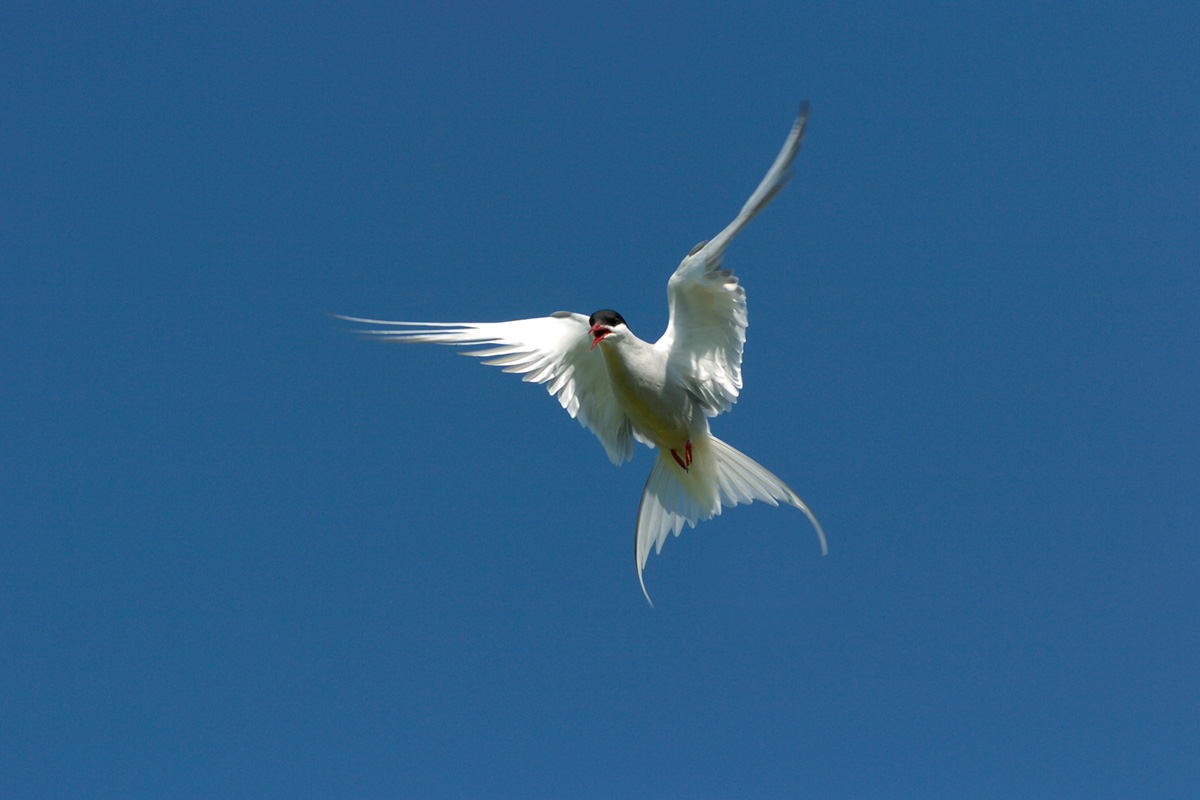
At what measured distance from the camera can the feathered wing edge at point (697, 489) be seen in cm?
793

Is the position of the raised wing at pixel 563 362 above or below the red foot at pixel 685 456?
above

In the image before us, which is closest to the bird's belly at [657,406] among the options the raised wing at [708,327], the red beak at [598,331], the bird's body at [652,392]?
the bird's body at [652,392]

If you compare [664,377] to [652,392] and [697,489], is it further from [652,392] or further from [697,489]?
[697,489]

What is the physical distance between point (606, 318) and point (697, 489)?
1.79 metres

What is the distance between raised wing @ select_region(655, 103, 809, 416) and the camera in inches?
276

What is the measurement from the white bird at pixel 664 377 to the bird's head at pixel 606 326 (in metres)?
0.01

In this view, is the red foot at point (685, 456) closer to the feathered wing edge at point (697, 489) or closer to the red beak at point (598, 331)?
the feathered wing edge at point (697, 489)

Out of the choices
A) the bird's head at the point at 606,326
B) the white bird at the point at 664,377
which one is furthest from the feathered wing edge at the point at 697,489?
the bird's head at the point at 606,326

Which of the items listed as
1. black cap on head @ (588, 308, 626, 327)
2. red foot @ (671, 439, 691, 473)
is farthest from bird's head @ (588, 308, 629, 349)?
red foot @ (671, 439, 691, 473)

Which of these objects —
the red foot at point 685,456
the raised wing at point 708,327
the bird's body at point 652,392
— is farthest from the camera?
the red foot at point 685,456

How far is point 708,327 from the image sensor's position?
751 centimetres

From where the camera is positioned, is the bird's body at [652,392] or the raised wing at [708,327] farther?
the bird's body at [652,392]

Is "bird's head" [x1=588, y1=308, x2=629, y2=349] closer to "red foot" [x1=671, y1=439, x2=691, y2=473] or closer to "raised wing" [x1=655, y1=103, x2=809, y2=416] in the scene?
"raised wing" [x1=655, y1=103, x2=809, y2=416]

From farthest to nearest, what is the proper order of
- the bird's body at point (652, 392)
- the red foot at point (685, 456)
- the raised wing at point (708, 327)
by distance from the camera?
the red foot at point (685, 456)
the bird's body at point (652, 392)
the raised wing at point (708, 327)
